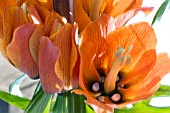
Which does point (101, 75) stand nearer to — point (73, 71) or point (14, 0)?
point (73, 71)

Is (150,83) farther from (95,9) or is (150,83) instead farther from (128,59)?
(95,9)

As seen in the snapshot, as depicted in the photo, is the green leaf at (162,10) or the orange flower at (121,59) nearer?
the orange flower at (121,59)

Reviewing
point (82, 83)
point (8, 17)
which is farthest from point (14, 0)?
point (82, 83)

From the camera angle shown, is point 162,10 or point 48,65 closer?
point 48,65

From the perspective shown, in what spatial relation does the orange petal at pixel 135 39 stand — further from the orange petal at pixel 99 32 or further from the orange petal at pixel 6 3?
the orange petal at pixel 6 3

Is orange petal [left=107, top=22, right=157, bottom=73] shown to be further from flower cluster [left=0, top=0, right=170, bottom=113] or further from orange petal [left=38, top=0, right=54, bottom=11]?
orange petal [left=38, top=0, right=54, bottom=11]

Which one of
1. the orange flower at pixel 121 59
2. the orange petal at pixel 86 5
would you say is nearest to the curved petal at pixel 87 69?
the orange flower at pixel 121 59

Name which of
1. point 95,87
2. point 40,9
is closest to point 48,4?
point 40,9
